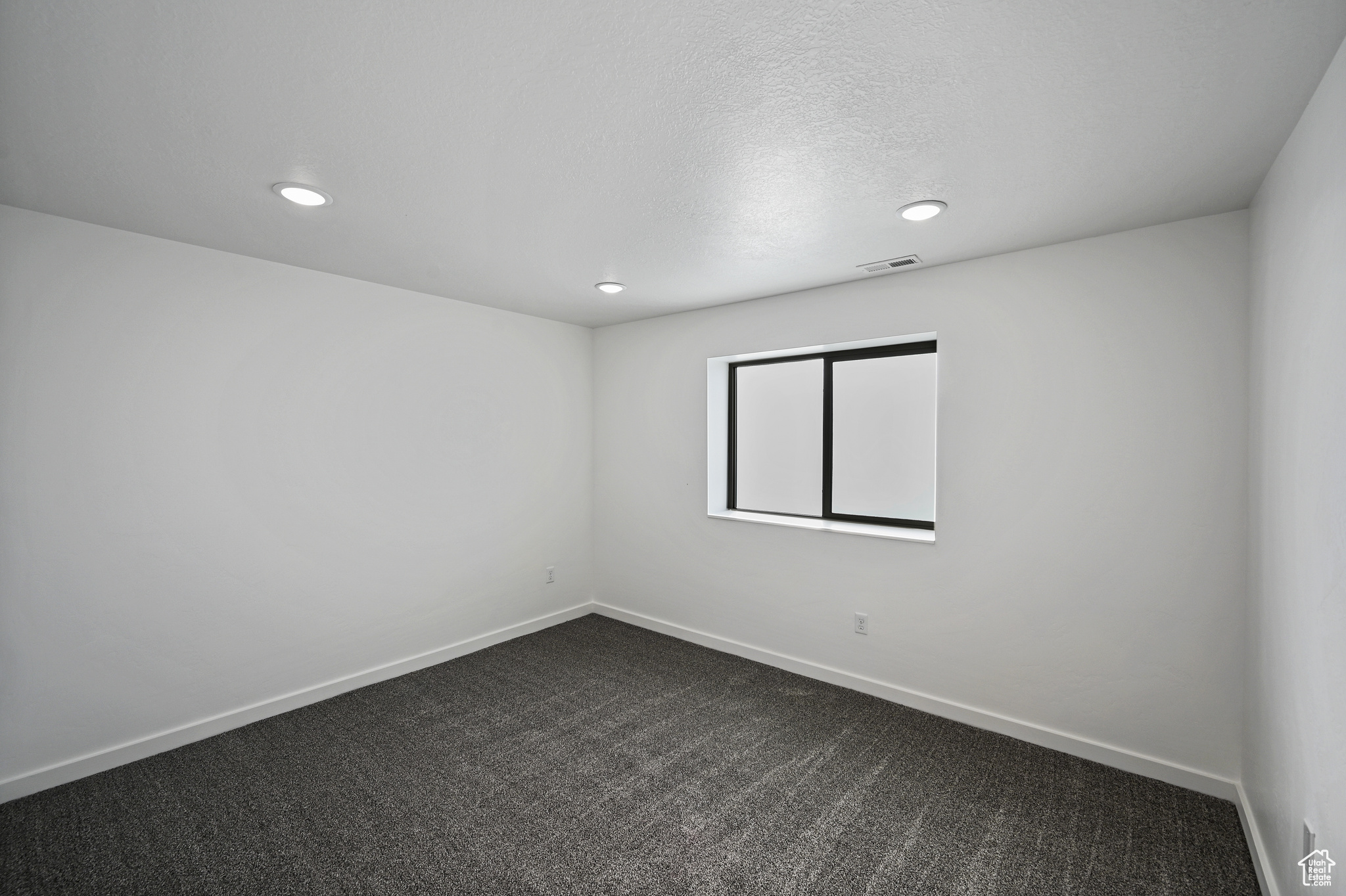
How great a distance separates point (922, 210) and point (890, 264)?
0.76m

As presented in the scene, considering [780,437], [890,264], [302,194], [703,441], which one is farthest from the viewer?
[780,437]

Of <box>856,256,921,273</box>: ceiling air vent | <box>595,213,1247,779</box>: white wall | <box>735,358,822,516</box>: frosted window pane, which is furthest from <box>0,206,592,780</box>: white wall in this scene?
<box>856,256,921,273</box>: ceiling air vent

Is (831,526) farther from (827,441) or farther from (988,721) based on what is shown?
(988,721)

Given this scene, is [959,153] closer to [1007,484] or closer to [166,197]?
[1007,484]

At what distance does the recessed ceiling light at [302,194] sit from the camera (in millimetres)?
2125

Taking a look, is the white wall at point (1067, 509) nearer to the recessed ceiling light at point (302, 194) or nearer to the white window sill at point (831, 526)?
the white window sill at point (831, 526)

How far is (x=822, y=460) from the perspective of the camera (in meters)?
3.99

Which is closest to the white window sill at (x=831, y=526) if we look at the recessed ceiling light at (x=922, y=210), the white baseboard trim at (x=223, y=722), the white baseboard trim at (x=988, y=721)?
the white baseboard trim at (x=988, y=721)

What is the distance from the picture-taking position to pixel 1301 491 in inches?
64.8

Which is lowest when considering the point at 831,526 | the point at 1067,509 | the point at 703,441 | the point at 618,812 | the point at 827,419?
the point at 618,812

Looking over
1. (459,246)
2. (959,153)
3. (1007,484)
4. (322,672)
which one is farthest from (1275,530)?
(322,672)

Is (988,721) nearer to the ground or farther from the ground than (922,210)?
nearer to the ground

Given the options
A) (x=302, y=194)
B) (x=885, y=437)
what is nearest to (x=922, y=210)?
(x=885, y=437)

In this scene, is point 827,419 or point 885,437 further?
point 827,419
